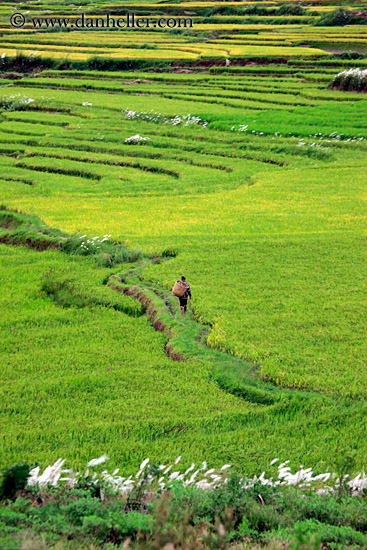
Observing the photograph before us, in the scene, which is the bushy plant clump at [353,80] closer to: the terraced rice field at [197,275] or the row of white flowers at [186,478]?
the terraced rice field at [197,275]

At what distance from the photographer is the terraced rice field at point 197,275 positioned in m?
6.68

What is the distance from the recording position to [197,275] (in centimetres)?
1145

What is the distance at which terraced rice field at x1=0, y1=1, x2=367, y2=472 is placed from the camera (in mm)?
6680

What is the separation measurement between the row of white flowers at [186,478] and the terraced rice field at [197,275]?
0.94 ft

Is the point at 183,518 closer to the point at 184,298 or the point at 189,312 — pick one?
the point at 184,298

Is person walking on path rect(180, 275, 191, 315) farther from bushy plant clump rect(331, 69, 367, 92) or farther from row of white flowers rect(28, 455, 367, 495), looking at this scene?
bushy plant clump rect(331, 69, 367, 92)

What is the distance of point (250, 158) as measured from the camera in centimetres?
2345

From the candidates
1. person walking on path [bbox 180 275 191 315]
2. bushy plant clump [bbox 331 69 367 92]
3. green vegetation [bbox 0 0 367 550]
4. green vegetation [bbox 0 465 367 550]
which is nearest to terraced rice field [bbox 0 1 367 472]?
green vegetation [bbox 0 0 367 550]

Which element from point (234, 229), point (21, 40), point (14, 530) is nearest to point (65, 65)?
point (21, 40)

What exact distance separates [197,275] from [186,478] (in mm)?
6087

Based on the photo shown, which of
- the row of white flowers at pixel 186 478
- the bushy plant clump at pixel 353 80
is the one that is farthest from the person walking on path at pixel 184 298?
the bushy plant clump at pixel 353 80

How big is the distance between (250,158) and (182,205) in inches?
283

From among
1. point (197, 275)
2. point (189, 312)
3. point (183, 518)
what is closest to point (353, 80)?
point (197, 275)

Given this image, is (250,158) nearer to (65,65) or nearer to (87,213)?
(87,213)
